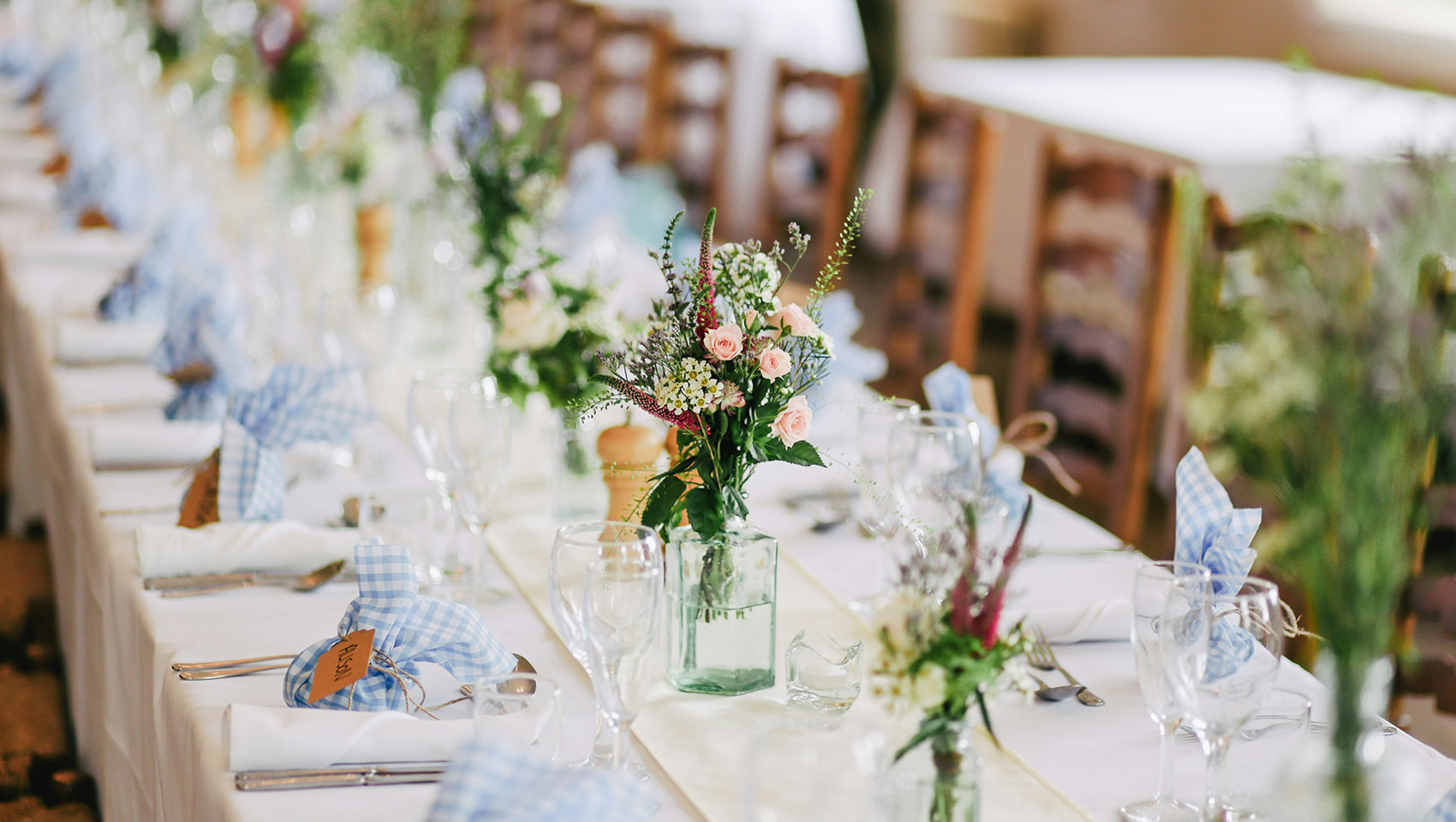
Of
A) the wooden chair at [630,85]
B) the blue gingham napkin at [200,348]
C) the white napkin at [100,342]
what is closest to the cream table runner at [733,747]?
the blue gingham napkin at [200,348]

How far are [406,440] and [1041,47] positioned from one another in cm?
701

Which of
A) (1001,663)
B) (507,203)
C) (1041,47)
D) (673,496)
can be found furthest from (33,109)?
(1041,47)

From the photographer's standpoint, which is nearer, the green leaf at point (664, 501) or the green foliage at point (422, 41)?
the green leaf at point (664, 501)

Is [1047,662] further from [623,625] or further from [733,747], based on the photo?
[623,625]

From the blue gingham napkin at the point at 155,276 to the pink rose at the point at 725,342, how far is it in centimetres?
138

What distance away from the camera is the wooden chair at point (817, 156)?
12.5ft

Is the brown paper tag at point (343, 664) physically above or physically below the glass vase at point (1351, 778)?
below

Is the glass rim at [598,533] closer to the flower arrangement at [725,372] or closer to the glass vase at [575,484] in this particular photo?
the flower arrangement at [725,372]

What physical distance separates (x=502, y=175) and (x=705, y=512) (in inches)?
42.8

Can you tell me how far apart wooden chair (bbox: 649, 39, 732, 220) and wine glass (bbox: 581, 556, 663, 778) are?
10.7 feet

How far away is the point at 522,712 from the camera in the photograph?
110cm

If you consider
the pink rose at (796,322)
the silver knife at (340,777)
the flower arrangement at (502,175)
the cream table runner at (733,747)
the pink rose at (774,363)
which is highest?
the flower arrangement at (502,175)

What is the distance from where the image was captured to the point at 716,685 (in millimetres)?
1303

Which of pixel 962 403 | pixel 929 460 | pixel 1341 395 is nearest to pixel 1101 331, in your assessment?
pixel 962 403
